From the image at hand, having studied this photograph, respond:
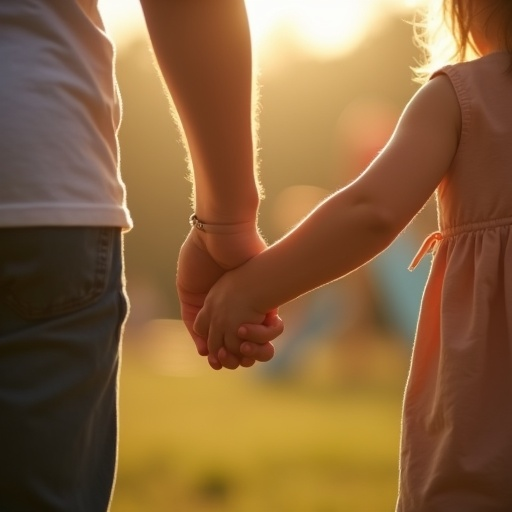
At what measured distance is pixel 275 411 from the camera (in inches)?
285

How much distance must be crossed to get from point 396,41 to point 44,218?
31.7 metres

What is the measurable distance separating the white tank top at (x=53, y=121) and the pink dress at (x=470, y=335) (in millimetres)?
611

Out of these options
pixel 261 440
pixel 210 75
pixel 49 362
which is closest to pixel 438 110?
pixel 210 75

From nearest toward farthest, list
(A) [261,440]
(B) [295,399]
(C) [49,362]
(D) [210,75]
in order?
1. (C) [49,362]
2. (D) [210,75]
3. (A) [261,440]
4. (B) [295,399]

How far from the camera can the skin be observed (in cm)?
172

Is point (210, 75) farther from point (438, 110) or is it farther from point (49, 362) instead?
point (49, 362)

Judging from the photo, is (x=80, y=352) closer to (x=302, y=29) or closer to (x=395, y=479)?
(x=395, y=479)

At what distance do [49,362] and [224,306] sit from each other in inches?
23.4

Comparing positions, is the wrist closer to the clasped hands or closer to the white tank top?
the clasped hands

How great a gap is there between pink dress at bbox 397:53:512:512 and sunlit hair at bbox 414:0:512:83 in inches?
3.4

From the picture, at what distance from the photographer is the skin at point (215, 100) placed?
172 centimetres

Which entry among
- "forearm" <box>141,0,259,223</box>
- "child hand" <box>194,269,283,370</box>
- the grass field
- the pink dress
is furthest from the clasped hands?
the grass field

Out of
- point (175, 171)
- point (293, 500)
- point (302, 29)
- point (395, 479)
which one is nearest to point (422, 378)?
point (293, 500)

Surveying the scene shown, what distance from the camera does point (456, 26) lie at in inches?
81.3
